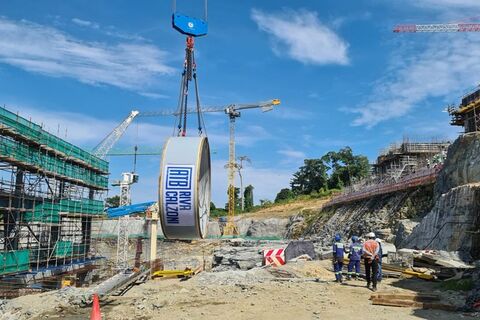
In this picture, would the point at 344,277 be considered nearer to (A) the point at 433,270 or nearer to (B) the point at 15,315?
(A) the point at 433,270

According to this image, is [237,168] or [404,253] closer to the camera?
[404,253]

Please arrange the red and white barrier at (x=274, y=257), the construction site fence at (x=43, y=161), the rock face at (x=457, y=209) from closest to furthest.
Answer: the rock face at (x=457, y=209) < the red and white barrier at (x=274, y=257) < the construction site fence at (x=43, y=161)

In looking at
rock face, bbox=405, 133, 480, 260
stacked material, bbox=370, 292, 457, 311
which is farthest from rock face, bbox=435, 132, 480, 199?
stacked material, bbox=370, 292, 457, 311

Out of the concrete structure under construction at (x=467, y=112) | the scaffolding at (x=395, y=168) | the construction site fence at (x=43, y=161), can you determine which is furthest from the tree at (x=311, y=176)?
the construction site fence at (x=43, y=161)

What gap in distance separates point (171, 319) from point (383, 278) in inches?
337

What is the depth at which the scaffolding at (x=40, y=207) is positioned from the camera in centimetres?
2573

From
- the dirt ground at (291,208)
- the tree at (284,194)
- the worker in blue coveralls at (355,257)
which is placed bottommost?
the worker in blue coveralls at (355,257)

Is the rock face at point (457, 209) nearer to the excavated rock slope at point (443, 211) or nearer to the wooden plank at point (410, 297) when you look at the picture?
the excavated rock slope at point (443, 211)

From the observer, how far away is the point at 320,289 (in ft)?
44.2

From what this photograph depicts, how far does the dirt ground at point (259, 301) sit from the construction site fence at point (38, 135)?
46.4ft

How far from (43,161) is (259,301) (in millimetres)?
22896

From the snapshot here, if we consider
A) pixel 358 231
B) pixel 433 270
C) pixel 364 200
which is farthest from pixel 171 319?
pixel 364 200

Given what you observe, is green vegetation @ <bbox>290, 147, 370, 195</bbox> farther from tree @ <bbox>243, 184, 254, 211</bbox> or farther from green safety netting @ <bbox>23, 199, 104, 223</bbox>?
green safety netting @ <bbox>23, 199, 104, 223</bbox>

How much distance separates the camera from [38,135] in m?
29.0
